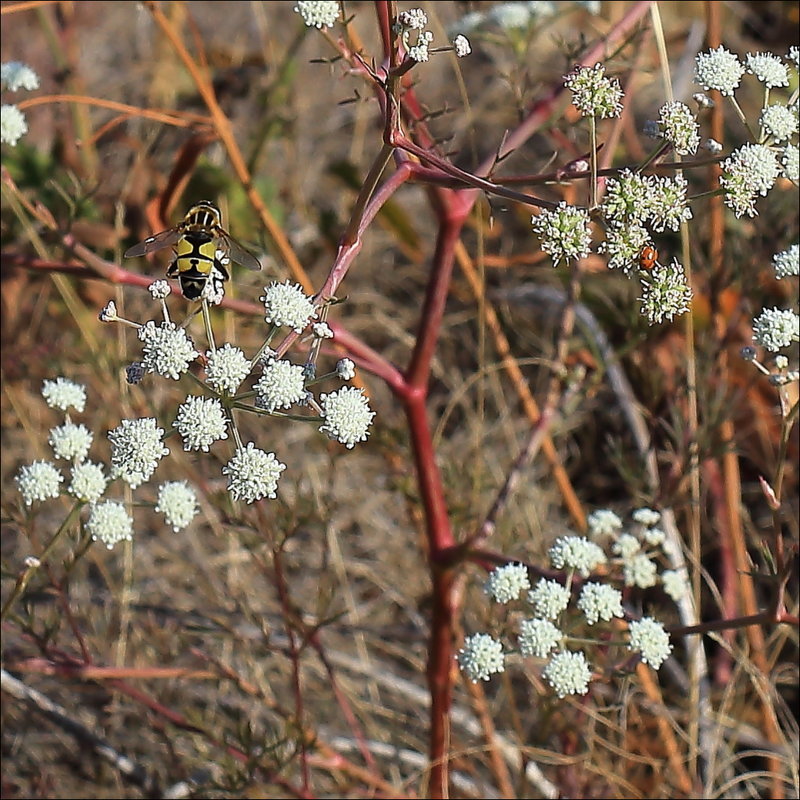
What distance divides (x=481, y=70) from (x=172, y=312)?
8.19ft

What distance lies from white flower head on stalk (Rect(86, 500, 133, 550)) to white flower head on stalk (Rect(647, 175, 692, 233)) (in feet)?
3.50

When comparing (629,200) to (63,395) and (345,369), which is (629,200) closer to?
(345,369)

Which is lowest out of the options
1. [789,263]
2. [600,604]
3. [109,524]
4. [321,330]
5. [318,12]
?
[600,604]

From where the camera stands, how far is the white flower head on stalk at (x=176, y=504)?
1878 millimetres

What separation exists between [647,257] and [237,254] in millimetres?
686

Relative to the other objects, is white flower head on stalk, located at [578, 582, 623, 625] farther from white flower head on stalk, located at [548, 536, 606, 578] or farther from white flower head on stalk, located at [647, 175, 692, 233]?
white flower head on stalk, located at [647, 175, 692, 233]

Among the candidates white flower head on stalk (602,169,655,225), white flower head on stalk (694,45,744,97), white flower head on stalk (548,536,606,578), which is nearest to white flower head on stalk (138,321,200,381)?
white flower head on stalk (602,169,655,225)

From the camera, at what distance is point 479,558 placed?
2.05 meters

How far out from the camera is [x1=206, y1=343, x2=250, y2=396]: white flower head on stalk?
1.48 m

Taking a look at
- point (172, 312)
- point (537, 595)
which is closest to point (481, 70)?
point (172, 312)


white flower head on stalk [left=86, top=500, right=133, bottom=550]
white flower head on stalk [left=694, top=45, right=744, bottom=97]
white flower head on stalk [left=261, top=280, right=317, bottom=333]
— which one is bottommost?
white flower head on stalk [left=86, top=500, right=133, bottom=550]

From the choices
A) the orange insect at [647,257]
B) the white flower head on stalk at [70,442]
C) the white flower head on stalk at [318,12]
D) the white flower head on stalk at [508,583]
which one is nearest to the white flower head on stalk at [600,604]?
the white flower head on stalk at [508,583]

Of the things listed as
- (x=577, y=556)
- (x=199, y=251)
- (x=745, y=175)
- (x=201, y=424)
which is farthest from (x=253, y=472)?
(x=745, y=175)

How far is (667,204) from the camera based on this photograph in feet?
4.81
